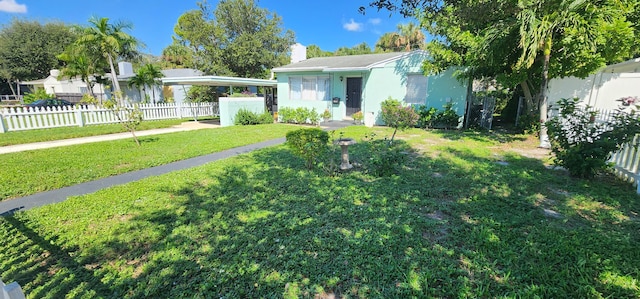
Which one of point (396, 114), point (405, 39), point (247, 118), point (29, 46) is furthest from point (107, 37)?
point (405, 39)

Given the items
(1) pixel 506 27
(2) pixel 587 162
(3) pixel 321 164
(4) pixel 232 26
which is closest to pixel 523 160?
(2) pixel 587 162

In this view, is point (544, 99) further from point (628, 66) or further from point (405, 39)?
point (405, 39)

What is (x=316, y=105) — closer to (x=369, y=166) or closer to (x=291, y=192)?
(x=369, y=166)

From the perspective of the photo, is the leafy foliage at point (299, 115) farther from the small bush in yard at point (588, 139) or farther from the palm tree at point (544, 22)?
the small bush in yard at point (588, 139)

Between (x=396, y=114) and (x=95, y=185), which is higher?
(x=396, y=114)

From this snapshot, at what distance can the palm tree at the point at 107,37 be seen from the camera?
56.2 ft

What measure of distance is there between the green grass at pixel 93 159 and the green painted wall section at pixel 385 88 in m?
5.80

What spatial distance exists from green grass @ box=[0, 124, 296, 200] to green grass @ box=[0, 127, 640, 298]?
4.14ft

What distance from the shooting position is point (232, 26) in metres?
27.3

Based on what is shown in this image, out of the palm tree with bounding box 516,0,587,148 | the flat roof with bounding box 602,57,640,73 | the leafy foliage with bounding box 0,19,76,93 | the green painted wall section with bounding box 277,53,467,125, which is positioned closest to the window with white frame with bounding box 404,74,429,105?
the green painted wall section with bounding box 277,53,467,125

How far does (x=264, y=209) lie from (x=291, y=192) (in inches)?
29.0

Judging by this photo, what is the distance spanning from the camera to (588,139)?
534 cm

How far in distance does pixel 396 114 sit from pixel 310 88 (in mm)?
5364

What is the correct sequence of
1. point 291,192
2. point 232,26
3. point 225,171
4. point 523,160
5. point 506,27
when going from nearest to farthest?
point 291,192 < point 225,171 < point 523,160 < point 506,27 < point 232,26
